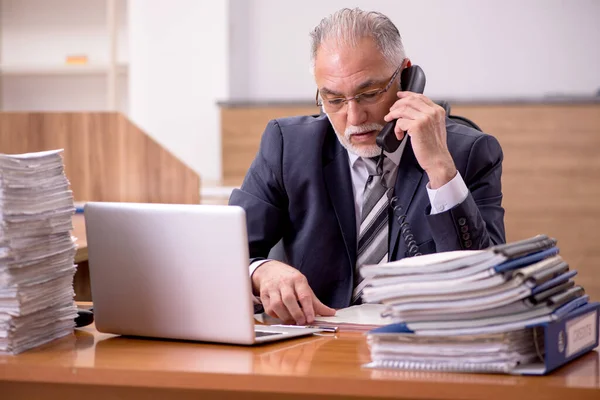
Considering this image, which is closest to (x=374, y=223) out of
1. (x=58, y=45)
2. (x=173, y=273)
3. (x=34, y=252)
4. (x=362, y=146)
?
(x=362, y=146)

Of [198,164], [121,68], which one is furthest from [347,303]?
[121,68]

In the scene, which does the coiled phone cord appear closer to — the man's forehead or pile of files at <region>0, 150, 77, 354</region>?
the man's forehead

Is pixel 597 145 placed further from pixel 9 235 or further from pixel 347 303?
pixel 9 235

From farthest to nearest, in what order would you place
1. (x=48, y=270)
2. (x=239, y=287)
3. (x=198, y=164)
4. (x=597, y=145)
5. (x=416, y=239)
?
(x=198, y=164) → (x=597, y=145) → (x=416, y=239) → (x=48, y=270) → (x=239, y=287)

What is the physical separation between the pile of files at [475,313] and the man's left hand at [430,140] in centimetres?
59

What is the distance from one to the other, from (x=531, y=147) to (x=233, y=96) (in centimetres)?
165

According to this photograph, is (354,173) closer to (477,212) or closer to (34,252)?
(477,212)

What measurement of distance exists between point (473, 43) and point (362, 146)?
277 centimetres

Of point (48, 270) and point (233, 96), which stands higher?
point (233, 96)

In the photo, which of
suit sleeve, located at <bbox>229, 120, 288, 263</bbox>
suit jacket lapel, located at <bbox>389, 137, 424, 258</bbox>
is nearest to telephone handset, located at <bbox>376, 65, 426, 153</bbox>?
suit jacket lapel, located at <bbox>389, 137, 424, 258</bbox>

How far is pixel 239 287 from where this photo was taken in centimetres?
131

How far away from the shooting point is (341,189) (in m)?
2.02

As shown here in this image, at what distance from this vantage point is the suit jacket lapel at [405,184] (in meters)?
1.96

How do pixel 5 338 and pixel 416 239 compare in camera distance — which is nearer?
pixel 5 338
